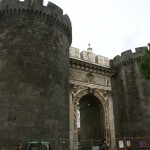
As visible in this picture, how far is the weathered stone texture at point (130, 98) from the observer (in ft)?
63.5

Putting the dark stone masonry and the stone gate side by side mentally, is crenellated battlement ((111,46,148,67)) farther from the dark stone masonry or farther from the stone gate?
the stone gate

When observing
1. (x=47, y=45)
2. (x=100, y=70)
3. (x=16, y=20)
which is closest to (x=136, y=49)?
(x=100, y=70)

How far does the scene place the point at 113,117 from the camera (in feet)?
65.7

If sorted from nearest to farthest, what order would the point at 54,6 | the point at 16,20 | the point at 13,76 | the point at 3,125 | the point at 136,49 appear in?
1. the point at 3,125
2. the point at 13,76
3. the point at 16,20
4. the point at 54,6
5. the point at 136,49

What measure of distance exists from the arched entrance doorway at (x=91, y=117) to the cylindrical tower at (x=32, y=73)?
571 cm

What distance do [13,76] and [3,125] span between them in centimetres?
278

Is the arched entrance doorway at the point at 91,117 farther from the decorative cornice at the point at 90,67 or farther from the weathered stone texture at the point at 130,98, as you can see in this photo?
the decorative cornice at the point at 90,67

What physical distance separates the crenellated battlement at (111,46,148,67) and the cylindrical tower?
23.5 feet

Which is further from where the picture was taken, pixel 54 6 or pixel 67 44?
pixel 67 44

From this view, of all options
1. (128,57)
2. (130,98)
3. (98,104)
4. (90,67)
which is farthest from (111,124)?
(128,57)

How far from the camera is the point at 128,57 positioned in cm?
2155

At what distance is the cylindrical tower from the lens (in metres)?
12.6

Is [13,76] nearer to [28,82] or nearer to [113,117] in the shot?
[28,82]

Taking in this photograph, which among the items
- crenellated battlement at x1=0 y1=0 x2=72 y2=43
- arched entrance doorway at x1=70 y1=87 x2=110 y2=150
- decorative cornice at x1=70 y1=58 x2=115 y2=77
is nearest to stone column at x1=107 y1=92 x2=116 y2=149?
arched entrance doorway at x1=70 y1=87 x2=110 y2=150
